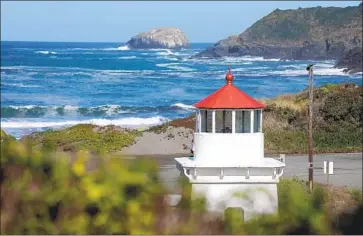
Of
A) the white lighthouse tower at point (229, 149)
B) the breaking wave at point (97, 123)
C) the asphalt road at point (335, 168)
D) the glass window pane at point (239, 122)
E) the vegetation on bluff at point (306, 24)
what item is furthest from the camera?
the vegetation on bluff at point (306, 24)

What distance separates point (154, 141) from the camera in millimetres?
24406

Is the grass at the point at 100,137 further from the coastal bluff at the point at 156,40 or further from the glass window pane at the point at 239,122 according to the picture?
the coastal bluff at the point at 156,40

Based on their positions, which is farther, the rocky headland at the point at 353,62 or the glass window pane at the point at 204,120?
the rocky headland at the point at 353,62

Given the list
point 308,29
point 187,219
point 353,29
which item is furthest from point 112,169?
point 308,29

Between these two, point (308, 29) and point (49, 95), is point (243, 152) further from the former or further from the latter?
point (308, 29)

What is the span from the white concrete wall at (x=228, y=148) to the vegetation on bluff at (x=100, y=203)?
509 centimetres

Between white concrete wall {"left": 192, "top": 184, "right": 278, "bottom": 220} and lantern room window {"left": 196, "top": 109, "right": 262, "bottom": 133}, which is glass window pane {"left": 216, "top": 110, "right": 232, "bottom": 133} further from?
white concrete wall {"left": 192, "top": 184, "right": 278, "bottom": 220}

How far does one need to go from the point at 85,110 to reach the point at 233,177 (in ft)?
114

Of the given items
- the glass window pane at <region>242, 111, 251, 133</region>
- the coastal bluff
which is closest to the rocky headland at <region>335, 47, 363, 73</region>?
the glass window pane at <region>242, 111, 251, 133</region>

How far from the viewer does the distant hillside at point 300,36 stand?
412 ft

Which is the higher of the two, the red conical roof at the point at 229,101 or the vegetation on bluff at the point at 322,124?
the red conical roof at the point at 229,101

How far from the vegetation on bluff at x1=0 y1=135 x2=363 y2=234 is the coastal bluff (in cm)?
18500

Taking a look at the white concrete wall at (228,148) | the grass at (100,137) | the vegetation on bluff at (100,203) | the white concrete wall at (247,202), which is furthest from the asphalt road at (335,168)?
the vegetation on bluff at (100,203)

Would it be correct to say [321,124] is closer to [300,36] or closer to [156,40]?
[300,36]
